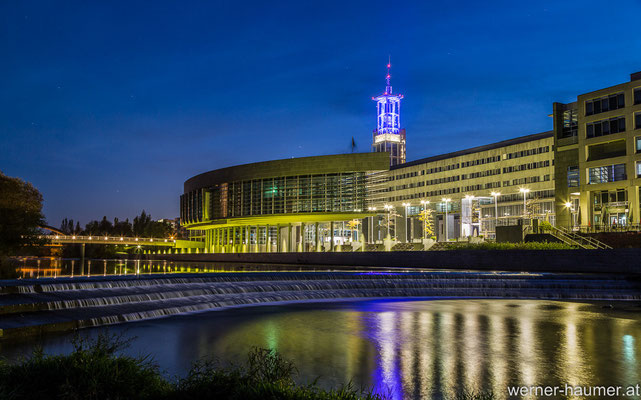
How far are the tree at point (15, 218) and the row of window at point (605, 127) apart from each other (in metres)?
57.5

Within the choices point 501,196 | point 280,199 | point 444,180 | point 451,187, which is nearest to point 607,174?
point 280,199

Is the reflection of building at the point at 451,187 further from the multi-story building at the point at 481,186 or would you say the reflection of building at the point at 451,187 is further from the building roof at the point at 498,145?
the building roof at the point at 498,145

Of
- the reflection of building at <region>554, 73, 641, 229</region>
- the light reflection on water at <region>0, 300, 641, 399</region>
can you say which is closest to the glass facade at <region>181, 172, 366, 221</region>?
the reflection of building at <region>554, 73, 641, 229</region>

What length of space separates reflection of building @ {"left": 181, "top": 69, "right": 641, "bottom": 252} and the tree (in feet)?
123

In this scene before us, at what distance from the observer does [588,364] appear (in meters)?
10.6

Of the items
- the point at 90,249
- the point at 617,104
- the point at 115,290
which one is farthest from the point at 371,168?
the point at 90,249

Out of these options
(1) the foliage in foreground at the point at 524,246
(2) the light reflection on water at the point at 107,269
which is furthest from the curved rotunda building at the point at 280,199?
(1) the foliage in foreground at the point at 524,246

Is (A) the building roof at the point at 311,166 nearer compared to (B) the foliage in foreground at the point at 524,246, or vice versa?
(B) the foliage in foreground at the point at 524,246

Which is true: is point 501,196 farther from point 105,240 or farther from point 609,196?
point 105,240

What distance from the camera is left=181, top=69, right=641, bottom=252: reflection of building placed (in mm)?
57531

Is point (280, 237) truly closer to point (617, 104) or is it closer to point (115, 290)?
point (617, 104)

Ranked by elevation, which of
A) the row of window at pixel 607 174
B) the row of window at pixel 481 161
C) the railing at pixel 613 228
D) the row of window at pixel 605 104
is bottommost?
the railing at pixel 613 228

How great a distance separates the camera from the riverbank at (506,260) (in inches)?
1337

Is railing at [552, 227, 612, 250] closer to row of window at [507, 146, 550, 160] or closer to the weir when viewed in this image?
the weir
